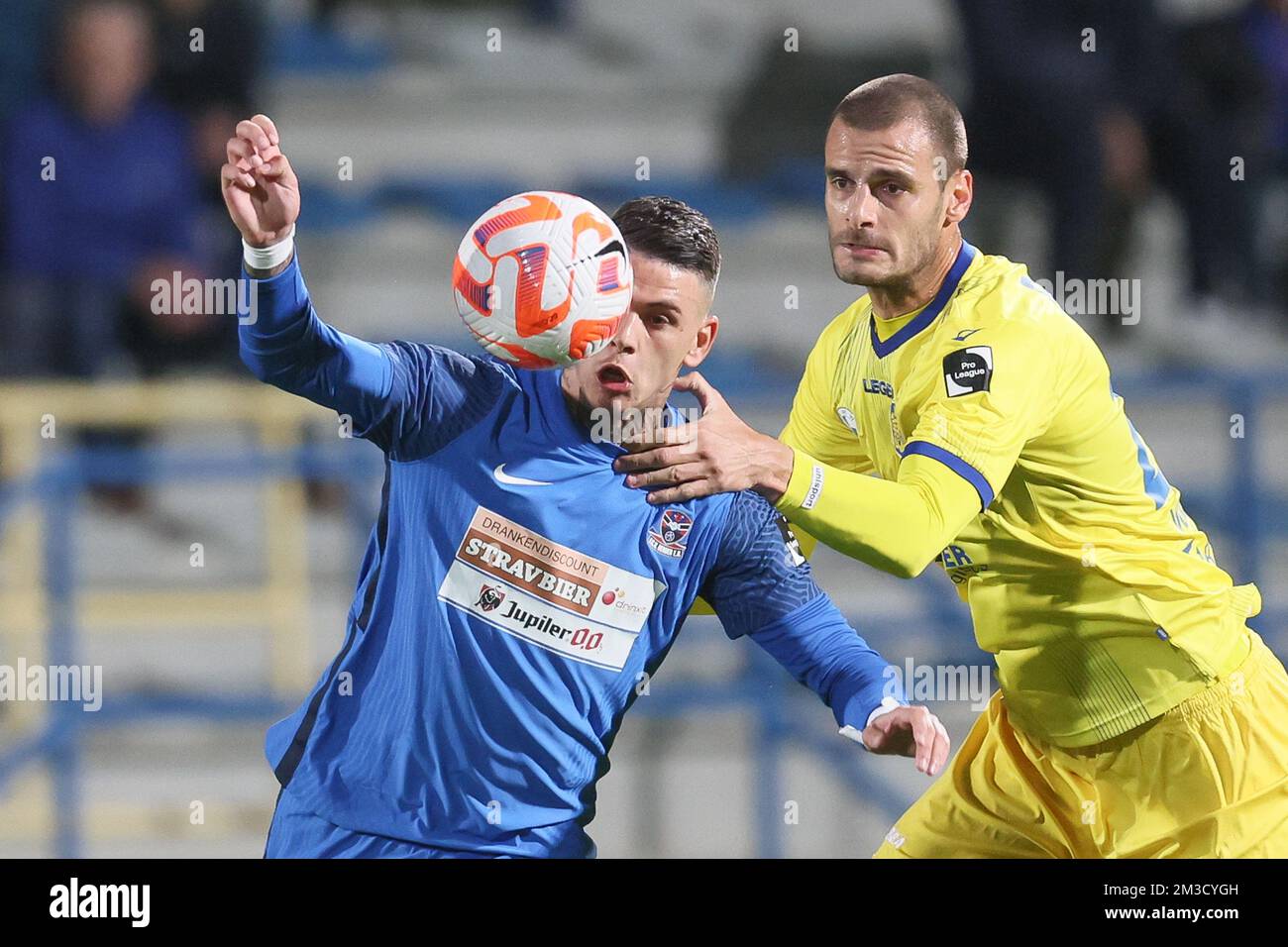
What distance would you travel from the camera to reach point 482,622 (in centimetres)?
311

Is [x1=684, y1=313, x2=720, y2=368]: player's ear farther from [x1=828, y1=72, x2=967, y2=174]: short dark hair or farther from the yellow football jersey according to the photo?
[x1=828, y1=72, x2=967, y2=174]: short dark hair

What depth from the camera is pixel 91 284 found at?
264 inches

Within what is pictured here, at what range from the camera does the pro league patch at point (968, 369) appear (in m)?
3.14

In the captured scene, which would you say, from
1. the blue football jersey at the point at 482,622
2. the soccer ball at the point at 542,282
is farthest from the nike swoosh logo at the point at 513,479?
the soccer ball at the point at 542,282

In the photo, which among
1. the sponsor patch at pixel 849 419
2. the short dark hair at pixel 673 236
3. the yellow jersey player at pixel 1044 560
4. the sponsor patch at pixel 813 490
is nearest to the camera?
the sponsor patch at pixel 813 490

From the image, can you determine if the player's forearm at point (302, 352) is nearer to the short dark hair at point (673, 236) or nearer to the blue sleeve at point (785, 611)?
the short dark hair at point (673, 236)

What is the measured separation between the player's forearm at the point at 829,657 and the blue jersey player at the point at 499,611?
0.19 ft

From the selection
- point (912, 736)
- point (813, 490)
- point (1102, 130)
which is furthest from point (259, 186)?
point (1102, 130)

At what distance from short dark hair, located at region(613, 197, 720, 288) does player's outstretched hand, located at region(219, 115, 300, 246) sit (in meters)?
0.71

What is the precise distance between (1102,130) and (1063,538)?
459 centimetres

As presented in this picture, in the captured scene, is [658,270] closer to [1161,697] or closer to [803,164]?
[1161,697]

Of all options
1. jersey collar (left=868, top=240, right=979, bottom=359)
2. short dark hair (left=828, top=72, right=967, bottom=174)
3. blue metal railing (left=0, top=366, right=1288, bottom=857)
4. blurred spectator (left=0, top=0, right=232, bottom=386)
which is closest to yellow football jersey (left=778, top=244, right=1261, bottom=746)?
jersey collar (left=868, top=240, right=979, bottom=359)

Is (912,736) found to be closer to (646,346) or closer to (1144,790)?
(1144,790)

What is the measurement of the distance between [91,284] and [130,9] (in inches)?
53.1
